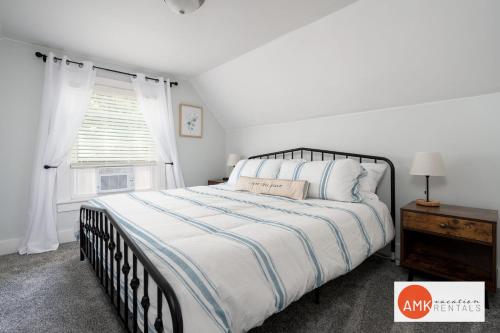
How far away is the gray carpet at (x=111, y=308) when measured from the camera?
1.49 m

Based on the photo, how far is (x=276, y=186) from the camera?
249cm

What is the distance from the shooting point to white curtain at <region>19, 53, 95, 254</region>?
8.94 ft

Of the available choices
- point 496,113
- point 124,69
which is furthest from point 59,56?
point 496,113

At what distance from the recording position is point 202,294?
2.99 feet

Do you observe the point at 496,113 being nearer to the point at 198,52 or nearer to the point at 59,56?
the point at 198,52

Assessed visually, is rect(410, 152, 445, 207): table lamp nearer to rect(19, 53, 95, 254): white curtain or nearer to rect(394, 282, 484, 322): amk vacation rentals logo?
rect(394, 282, 484, 322): amk vacation rentals logo

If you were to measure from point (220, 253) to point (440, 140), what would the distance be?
223 centimetres

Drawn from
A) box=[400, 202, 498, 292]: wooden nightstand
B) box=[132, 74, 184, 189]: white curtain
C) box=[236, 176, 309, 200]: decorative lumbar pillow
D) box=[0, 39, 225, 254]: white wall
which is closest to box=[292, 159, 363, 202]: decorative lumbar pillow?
box=[236, 176, 309, 200]: decorative lumbar pillow

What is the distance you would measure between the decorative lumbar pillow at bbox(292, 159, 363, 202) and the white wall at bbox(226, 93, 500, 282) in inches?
19.7

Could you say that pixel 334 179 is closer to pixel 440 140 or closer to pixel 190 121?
pixel 440 140

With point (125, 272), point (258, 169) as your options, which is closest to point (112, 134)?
point (258, 169)

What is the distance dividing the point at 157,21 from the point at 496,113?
9.58 ft

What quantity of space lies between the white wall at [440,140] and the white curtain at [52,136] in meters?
2.92

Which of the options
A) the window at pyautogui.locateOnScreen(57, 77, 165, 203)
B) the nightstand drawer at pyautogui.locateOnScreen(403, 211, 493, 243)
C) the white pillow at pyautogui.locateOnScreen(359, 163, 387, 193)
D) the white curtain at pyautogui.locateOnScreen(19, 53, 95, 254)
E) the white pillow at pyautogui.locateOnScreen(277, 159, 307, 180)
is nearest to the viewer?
the nightstand drawer at pyautogui.locateOnScreen(403, 211, 493, 243)
